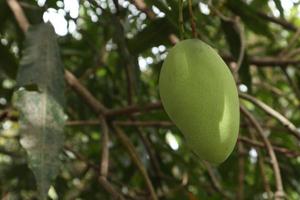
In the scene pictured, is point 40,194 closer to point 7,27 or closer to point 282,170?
point 7,27

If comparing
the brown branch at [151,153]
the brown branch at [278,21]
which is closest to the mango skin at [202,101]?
the brown branch at [151,153]

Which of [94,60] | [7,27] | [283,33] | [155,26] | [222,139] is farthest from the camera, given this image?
[283,33]

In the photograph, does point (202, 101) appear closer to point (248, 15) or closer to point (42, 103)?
point (42, 103)

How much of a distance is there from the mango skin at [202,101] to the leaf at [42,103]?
0.60 ft

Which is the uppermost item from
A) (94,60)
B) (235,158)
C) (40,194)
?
(40,194)

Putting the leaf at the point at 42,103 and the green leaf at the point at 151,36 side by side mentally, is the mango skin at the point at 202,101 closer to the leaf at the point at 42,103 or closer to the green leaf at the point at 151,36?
the leaf at the point at 42,103

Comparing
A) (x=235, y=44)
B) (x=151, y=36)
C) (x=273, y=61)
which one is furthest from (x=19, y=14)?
(x=273, y=61)

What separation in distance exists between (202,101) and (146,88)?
36.6 inches

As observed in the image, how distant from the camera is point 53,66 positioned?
0.80 metres

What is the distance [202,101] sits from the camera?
1.83 ft

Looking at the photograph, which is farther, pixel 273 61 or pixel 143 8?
pixel 273 61

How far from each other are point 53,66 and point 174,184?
1.73ft

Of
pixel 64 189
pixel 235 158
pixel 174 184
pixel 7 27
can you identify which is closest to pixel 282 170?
pixel 235 158

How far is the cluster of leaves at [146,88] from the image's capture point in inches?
38.2
